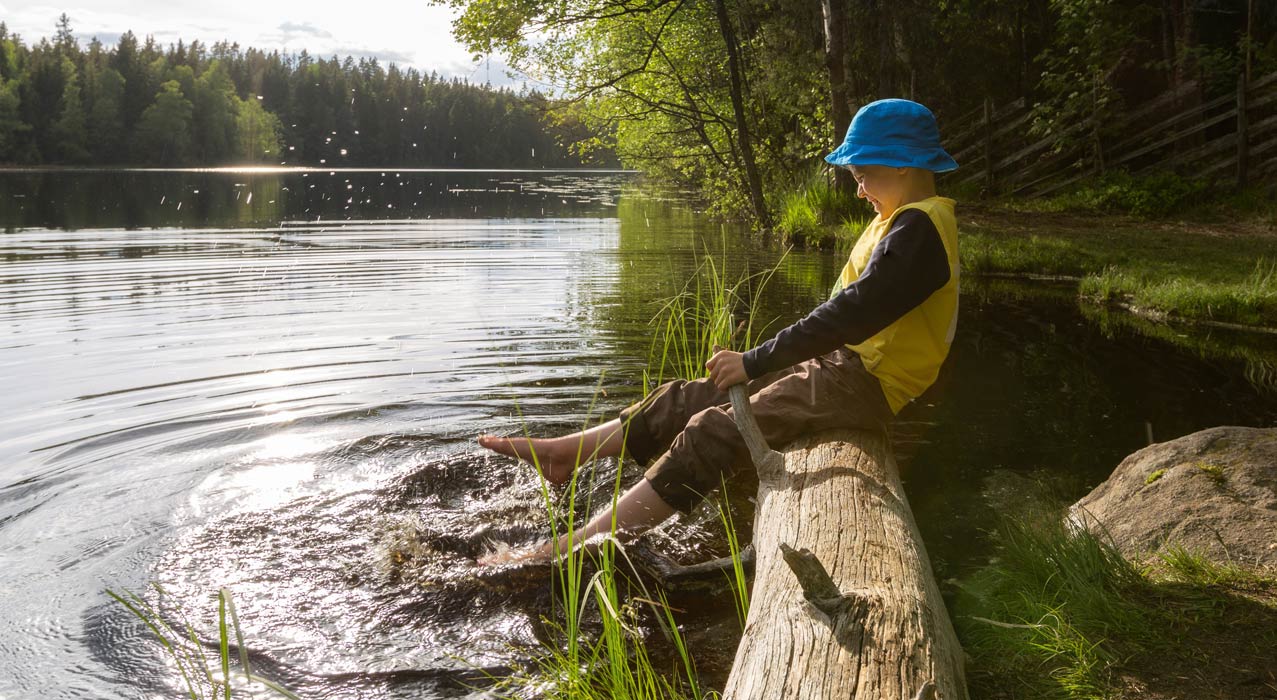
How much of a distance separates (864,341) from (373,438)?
3304mm

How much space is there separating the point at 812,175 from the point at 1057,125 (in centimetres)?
509

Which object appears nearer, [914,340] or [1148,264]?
[914,340]

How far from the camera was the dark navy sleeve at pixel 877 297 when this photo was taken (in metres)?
3.46

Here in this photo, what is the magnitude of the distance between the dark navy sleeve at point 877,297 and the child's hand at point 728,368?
0.10ft

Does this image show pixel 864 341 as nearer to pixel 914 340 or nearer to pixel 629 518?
pixel 914 340

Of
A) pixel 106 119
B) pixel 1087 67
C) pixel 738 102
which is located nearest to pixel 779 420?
pixel 738 102

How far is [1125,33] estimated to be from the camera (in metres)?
17.3

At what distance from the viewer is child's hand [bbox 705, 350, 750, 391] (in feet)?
11.7

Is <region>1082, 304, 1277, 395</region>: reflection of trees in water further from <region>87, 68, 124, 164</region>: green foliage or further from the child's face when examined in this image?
<region>87, 68, 124, 164</region>: green foliage

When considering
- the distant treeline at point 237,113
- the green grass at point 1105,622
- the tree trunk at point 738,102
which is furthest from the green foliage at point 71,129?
the green grass at point 1105,622

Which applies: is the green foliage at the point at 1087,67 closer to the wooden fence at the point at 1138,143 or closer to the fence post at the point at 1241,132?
the wooden fence at the point at 1138,143

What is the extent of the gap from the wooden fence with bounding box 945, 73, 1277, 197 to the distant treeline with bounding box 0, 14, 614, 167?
43.7m

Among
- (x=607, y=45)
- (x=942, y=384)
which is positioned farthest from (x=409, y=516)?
(x=607, y=45)

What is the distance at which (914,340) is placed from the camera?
371cm
